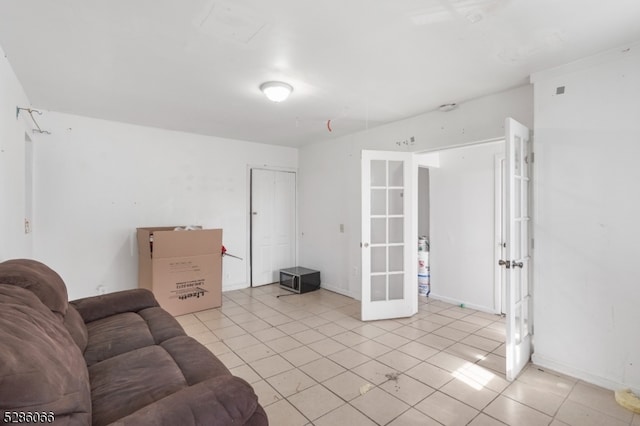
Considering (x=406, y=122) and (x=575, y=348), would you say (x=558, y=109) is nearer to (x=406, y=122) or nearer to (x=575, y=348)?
(x=406, y=122)

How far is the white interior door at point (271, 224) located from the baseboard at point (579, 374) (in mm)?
3889

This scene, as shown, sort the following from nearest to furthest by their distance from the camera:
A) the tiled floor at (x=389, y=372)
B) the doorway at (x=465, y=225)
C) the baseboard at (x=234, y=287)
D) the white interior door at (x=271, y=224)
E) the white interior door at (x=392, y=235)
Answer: the tiled floor at (x=389, y=372) → the white interior door at (x=392, y=235) → the doorway at (x=465, y=225) → the baseboard at (x=234, y=287) → the white interior door at (x=271, y=224)

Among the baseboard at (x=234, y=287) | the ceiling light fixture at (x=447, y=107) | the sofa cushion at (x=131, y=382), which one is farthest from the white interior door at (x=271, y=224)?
the sofa cushion at (x=131, y=382)

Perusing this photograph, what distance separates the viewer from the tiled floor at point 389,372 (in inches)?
77.3

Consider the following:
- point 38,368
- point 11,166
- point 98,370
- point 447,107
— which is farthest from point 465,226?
point 11,166

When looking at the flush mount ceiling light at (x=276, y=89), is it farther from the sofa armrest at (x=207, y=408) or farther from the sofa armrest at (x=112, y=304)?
the sofa armrest at (x=207, y=408)

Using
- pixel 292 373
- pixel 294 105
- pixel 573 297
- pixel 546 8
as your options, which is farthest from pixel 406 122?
pixel 292 373

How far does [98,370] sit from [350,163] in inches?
149

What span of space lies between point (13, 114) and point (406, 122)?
389 cm

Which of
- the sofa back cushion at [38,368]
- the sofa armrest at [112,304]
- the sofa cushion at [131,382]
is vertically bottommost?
the sofa cushion at [131,382]

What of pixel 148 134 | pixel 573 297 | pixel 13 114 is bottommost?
pixel 573 297

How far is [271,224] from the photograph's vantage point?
17.6ft

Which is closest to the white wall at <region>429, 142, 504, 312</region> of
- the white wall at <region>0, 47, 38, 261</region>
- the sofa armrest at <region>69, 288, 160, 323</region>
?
the sofa armrest at <region>69, 288, 160, 323</region>

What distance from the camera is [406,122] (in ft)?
12.6
